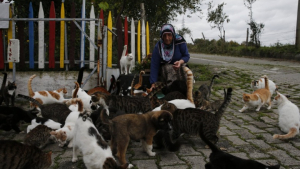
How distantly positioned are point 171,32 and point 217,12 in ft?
89.8

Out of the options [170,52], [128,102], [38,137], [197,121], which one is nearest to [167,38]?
[170,52]

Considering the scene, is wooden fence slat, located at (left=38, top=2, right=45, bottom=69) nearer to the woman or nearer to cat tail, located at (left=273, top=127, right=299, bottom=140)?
the woman

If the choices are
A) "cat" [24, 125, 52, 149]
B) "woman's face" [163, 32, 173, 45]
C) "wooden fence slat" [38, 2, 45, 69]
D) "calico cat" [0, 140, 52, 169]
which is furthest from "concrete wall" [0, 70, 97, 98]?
"calico cat" [0, 140, 52, 169]

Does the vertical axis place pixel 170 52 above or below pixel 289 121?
above

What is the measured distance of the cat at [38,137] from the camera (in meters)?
4.03

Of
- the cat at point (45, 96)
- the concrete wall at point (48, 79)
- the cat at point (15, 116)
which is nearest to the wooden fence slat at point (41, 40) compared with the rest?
the concrete wall at point (48, 79)

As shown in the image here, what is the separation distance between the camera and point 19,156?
9.83 ft

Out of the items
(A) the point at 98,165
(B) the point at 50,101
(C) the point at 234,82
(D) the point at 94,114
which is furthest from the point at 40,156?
(C) the point at 234,82

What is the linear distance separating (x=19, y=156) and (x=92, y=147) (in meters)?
0.77

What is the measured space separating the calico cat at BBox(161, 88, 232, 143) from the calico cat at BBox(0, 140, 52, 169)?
1998mm

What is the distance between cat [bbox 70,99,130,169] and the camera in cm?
306

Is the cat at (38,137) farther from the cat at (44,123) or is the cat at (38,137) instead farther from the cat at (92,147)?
the cat at (92,147)

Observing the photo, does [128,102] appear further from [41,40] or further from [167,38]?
[41,40]

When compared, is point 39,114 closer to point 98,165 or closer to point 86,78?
point 86,78
